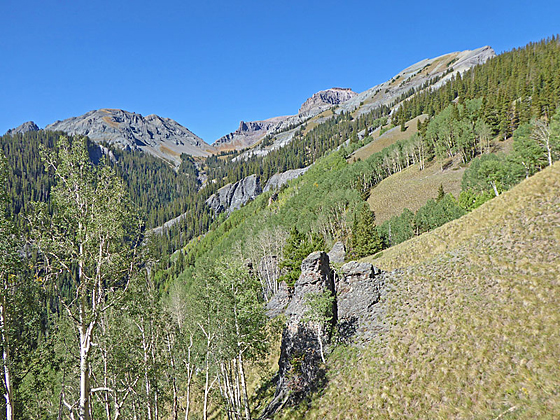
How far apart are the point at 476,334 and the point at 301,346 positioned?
14.6m

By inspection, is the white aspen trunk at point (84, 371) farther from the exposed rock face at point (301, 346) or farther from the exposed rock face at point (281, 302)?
the exposed rock face at point (281, 302)

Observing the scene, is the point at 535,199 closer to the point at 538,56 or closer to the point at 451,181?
the point at 451,181

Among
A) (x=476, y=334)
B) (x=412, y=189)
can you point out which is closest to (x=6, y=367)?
(x=476, y=334)

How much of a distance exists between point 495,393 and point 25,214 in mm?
25702

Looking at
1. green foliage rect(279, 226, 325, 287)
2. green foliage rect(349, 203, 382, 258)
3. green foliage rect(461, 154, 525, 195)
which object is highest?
green foliage rect(461, 154, 525, 195)

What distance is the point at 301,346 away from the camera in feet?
91.5

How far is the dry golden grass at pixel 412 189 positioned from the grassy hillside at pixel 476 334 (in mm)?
50205

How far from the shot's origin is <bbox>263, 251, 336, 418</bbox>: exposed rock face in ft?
83.9

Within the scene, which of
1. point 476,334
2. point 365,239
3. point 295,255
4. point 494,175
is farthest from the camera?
point 365,239

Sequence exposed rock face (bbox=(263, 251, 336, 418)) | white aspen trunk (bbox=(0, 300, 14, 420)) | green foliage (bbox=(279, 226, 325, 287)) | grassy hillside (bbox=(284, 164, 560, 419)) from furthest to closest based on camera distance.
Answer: green foliage (bbox=(279, 226, 325, 287)) < exposed rock face (bbox=(263, 251, 336, 418)) < grassy hillside (bbox=(284, 164, 560, 419)) < white aspen trunk (bbox=(0, 300, 14, 420))

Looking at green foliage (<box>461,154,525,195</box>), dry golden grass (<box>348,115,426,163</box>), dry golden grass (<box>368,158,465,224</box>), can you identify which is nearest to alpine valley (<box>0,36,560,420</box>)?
green foliage (<box>461,154,525,195</box>)

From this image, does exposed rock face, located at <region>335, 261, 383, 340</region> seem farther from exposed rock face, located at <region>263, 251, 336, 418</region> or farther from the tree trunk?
the tree trunk

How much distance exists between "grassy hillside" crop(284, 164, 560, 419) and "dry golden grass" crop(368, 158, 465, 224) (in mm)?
50205

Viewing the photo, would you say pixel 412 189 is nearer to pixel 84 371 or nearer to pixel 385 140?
pixel 385 140
